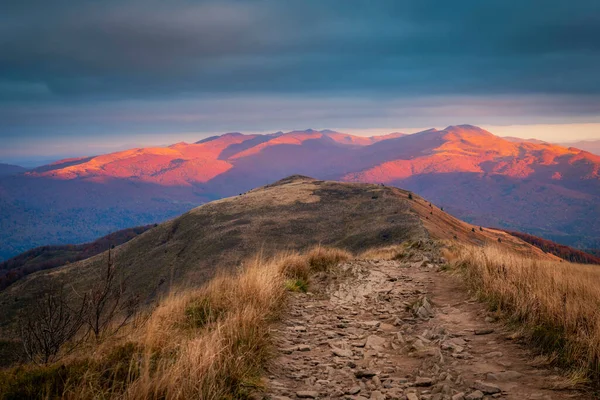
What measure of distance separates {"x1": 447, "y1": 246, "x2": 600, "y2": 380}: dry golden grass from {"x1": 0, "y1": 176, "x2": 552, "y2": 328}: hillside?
46.2 m

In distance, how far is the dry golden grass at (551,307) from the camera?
5273 millimetres

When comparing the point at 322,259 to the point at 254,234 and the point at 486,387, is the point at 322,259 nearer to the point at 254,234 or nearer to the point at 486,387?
the point at 486,387

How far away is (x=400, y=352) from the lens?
680 centimetres

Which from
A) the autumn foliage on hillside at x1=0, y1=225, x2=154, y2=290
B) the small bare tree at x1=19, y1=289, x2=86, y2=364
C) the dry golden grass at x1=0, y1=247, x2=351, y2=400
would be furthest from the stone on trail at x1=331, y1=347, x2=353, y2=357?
the autumn foliage on hillside at x1=0, y1=225, x2=154, y2=290

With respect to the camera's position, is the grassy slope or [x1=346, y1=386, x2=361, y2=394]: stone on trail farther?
the grassy slope

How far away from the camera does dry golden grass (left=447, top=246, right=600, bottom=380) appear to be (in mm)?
5273

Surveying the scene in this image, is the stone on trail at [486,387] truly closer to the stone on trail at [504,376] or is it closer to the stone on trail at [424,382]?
the stone on trail at [504,376]

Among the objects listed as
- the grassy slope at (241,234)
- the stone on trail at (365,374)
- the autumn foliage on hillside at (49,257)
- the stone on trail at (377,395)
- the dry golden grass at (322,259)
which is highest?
the stone on trail at (377,395)

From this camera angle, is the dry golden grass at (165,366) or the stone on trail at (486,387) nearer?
the dry golden grass at (165,366)

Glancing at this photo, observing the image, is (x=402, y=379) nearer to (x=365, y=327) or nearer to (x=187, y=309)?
(x=365, y=327)

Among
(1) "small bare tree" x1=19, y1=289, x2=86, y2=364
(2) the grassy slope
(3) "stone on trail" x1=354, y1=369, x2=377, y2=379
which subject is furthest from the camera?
(2) the grassy slope

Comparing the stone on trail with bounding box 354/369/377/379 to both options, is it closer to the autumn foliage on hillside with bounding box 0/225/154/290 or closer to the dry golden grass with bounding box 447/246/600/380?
the dry golden grass with bounding box 447/246/600/380

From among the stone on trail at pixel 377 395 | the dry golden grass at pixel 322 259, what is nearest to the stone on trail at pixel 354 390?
the stone on trail at pixel 377 395

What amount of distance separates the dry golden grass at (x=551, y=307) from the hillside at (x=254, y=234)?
152 feet
